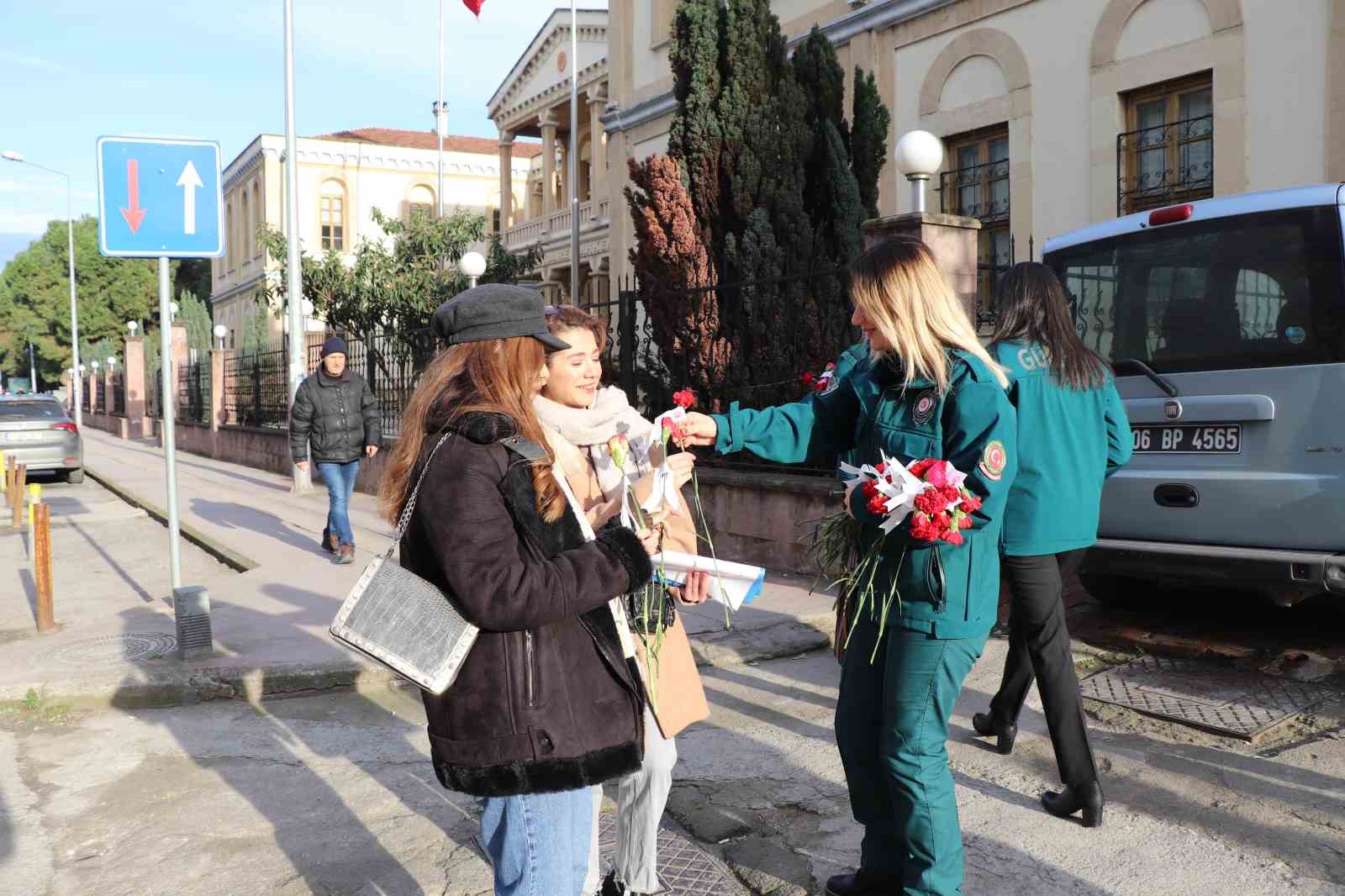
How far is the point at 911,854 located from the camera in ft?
9.44

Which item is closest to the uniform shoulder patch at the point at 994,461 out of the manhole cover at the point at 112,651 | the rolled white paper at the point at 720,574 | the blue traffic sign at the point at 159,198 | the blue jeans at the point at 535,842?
the rolled white paper at the point at 720,574

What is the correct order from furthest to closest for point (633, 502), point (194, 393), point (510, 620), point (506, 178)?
point (506, 178)
point (194, 393)
point (633, 502)
point (510, 620)

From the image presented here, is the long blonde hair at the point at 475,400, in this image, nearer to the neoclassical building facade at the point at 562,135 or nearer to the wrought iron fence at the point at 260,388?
the wrought iron fence at the point at 260,388

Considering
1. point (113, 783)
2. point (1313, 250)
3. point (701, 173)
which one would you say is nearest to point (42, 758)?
point (113, 783)

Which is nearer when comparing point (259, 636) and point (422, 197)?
point (259, 636)

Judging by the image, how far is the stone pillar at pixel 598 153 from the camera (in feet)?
92.5

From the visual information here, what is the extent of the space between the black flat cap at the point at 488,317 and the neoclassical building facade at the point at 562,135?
79.7ft

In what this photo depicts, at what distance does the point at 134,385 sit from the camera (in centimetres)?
4200

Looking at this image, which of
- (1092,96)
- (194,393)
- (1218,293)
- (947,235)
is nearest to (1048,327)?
(1218,293)

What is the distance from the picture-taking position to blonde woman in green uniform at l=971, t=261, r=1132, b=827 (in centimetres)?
379

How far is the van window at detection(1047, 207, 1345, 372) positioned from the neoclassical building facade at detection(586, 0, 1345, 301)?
276 cm

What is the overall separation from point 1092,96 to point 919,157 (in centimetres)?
498

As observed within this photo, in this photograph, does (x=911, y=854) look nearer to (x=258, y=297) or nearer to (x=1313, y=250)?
(x=1313, y=250)

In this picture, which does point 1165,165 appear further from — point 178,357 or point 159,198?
point 178,357
